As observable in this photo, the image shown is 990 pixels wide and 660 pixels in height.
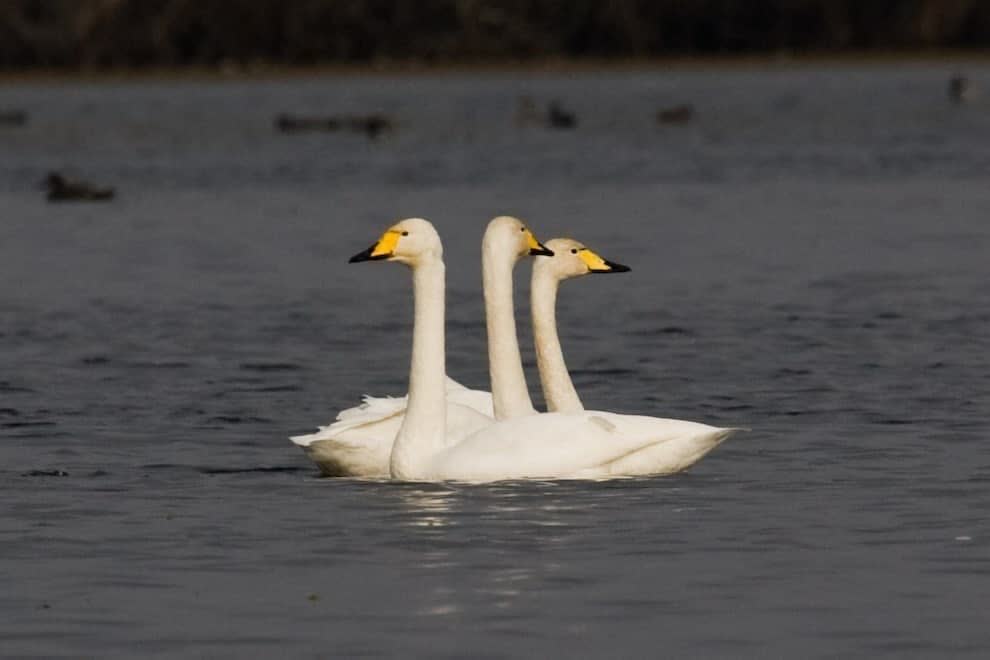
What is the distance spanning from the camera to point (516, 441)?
1479 cm

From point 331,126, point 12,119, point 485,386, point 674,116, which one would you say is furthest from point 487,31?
point 485,386

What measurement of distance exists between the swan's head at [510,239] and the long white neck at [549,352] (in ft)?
1.05

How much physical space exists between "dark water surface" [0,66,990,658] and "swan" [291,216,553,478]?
0.18m

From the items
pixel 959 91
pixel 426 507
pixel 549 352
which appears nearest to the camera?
Result: pixel 426 507

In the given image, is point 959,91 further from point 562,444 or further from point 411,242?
point 562,444

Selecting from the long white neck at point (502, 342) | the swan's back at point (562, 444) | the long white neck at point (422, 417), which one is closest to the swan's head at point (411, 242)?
the long white neck at point (422, 417)

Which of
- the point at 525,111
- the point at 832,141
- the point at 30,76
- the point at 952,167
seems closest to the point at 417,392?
the point at 952,167

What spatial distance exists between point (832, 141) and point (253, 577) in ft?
171

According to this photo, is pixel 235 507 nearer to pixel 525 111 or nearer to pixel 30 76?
pixel 525 111

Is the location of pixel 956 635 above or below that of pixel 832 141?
above

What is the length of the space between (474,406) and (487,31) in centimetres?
12143

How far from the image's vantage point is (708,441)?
49.3ft

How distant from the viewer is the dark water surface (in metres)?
11.5

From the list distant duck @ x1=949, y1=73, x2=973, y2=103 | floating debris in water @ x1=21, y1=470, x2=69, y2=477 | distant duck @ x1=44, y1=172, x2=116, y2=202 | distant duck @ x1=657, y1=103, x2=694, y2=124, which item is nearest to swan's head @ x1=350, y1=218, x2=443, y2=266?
floating debris in water @ x1=21, y1=470, x2=69, y2=477
